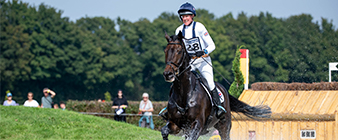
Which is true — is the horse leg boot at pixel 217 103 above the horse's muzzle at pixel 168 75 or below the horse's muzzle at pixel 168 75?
below

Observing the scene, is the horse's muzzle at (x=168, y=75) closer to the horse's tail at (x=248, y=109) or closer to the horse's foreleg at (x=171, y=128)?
the horse's foreleg at (x=171, y=128)

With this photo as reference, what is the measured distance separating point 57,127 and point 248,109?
6454mm

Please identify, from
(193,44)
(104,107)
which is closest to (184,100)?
(193,44)

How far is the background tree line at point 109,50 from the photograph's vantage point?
46.8 metres

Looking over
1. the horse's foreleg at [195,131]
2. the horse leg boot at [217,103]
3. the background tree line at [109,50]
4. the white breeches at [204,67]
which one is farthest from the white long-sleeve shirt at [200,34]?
the background tree line at [109,50]

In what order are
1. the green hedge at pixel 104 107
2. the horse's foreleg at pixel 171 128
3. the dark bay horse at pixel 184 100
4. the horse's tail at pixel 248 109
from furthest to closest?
the green hedge at pixel 104 107
the horse's tail at pixel 248 109
the horse's foreleg at pixel 171 128
the dark bay horse at pixel 184 100

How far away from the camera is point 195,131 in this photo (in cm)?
660

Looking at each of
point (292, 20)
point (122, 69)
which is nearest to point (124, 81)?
point (122, 69)

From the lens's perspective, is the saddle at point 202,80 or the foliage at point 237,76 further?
the foliage at point 237,76

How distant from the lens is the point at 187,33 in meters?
7.16

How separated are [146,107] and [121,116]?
1689mm

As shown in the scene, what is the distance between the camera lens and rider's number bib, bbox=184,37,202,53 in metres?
7.15

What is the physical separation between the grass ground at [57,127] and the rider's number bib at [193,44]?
19.1 feet

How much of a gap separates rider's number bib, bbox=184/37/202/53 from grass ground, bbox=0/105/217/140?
5815 mm
